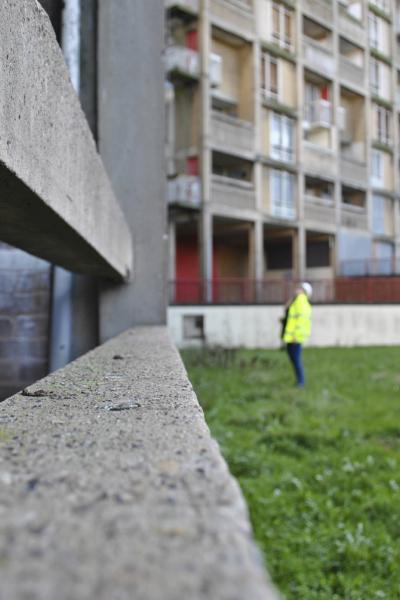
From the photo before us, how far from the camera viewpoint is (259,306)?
2134 cm

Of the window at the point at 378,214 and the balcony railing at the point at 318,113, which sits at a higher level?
the balcony railing at the point at 318,113

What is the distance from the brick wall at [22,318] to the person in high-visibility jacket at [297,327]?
562 cm

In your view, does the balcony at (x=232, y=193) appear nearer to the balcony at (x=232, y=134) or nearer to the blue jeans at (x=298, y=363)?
the balcony at (x=232, y=134)

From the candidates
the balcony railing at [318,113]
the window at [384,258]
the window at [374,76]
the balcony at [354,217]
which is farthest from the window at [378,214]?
the window at [374,76]

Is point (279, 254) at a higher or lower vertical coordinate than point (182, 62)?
lower

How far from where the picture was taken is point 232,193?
25031 mm

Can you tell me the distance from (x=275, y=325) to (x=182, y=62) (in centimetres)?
1070

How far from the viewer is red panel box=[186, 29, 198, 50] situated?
79.9 ft

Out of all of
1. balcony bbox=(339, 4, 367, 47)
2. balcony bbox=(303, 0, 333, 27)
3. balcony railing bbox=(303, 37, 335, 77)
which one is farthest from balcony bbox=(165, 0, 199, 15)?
balcony bbox=(339, 4, 367, 47)

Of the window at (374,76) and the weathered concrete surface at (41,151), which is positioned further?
the window at (374,76)

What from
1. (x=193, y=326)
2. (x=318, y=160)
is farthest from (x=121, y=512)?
(x=318, y=160)

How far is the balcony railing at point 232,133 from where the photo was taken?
2447 cm

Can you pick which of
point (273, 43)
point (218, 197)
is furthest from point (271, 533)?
point (273, 43)

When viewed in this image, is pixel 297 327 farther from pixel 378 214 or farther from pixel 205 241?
pixel 378 214
